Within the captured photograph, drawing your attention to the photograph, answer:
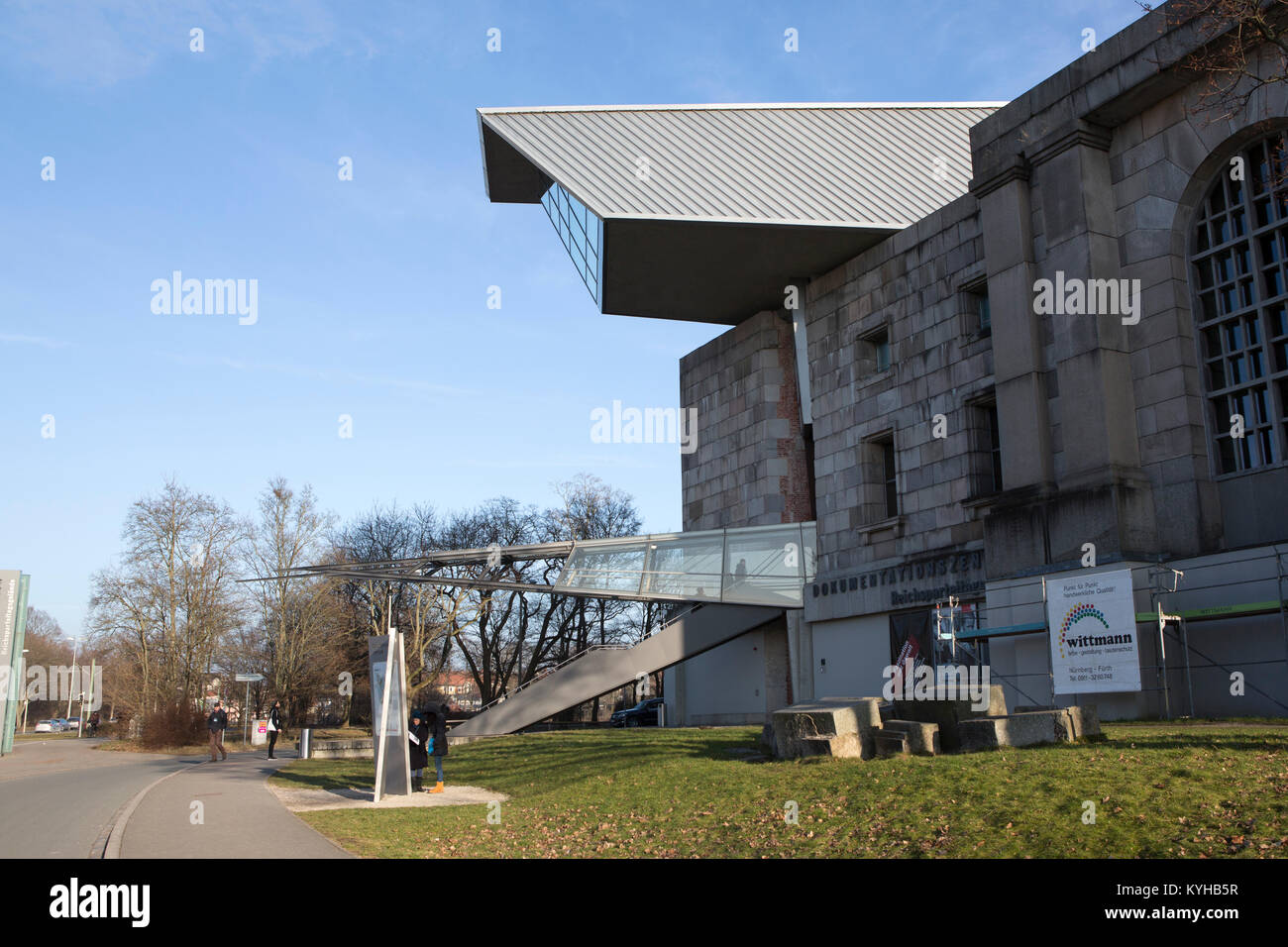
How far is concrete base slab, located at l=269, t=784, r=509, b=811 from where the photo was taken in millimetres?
16906

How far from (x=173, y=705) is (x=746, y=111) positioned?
32.9m

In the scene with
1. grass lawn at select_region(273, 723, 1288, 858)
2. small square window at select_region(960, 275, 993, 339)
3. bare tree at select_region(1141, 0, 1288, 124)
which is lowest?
grass lawn at select_region(273, 723, 1288, 858)

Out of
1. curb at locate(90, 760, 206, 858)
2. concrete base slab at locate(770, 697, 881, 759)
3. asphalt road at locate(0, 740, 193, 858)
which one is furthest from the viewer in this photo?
concrete base slab at locate(770, 697, 881, 759)

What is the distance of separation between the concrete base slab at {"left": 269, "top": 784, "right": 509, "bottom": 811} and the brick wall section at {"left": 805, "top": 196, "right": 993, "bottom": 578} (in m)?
14.7

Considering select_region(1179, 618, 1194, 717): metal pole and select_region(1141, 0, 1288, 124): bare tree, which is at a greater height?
select_region(1141, 0, 1288, 124): bare tree

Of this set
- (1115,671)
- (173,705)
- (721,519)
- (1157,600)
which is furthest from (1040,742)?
(173,705)

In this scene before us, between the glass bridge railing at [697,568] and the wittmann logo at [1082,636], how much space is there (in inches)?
533

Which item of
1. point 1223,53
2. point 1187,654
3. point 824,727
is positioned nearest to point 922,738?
point 824,727

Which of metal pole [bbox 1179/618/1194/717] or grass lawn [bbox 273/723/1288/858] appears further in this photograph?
metal pole [bbox 1179/618/1194/717]

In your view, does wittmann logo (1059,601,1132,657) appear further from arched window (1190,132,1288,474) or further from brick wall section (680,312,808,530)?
brick wall section (680,312,808,530)

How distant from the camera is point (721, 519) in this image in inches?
1547
